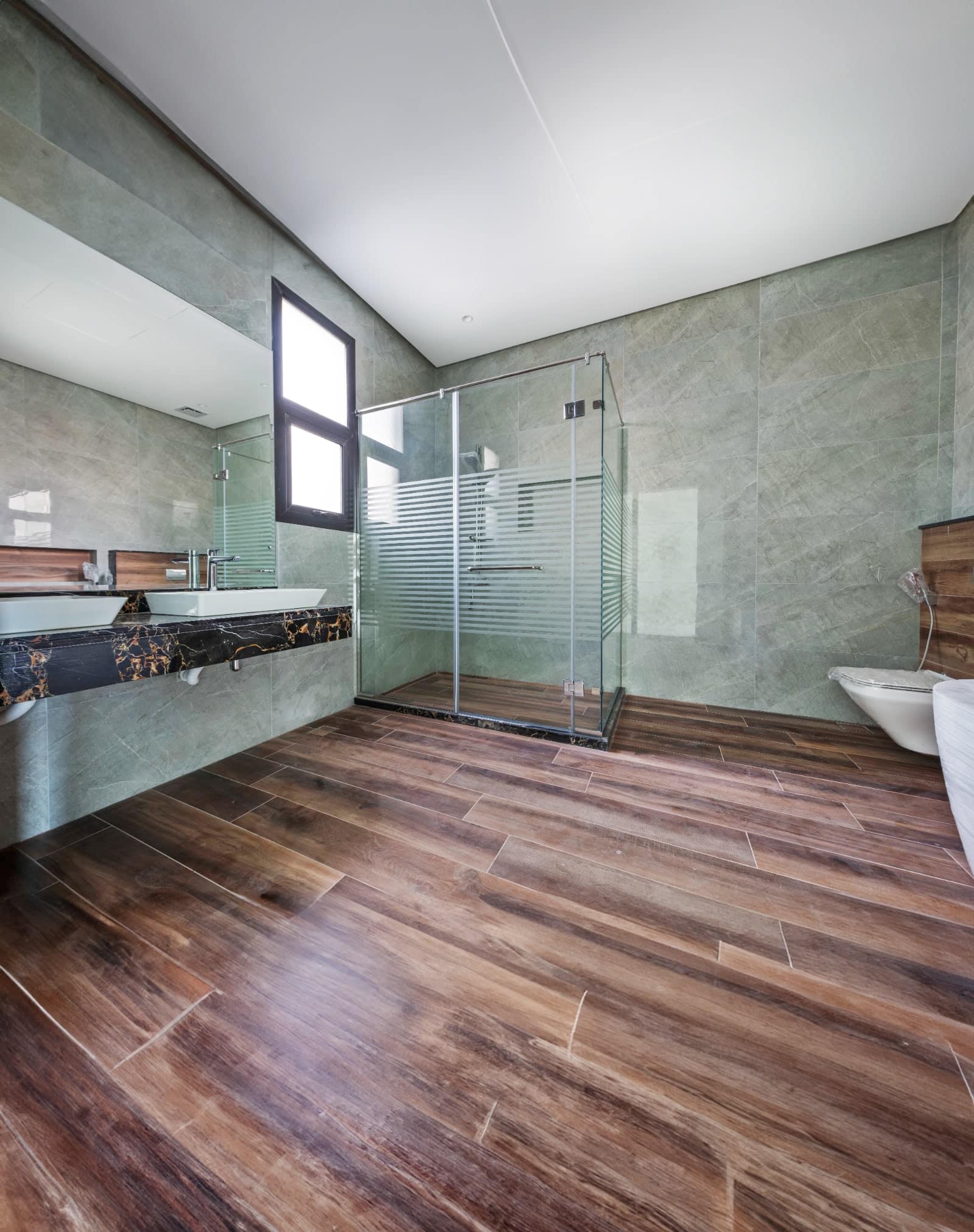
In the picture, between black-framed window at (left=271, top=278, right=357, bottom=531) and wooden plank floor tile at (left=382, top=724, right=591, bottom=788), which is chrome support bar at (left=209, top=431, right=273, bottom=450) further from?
wooden plank floor tile at (left=382, top=724, right=591, bottom=788)

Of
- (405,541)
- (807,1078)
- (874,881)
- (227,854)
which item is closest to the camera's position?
(807,1078)

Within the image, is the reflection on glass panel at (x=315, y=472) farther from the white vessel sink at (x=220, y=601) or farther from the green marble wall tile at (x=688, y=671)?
the green marble wall tile at (x=688, y=671)

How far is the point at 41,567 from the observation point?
51.1 inches

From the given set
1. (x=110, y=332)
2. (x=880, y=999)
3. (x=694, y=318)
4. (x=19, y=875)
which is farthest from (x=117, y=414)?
(x=694, y=318)

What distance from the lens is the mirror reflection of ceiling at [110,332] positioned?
1307 millimetres

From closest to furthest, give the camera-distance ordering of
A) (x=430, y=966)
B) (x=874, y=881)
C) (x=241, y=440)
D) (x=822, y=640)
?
(x=430, y=966) → (x=874, y=881) → (x=241, y=440) → (x=822, y=640)

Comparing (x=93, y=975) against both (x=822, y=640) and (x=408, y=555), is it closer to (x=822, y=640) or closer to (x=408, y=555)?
(x=408, y=555)

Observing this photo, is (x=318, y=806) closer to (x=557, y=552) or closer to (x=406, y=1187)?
(x=406, y=1187)

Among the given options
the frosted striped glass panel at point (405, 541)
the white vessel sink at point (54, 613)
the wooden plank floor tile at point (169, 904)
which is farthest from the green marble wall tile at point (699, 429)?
the wooden plank floor tile at point (169, 904)

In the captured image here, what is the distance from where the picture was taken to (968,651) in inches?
73.9

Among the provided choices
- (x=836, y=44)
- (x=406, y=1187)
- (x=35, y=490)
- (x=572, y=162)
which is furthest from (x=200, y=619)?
(x=836, y=44)

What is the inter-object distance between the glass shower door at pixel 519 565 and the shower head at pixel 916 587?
1761mm

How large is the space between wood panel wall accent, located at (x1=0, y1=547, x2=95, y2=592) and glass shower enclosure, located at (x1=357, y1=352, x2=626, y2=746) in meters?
1.40

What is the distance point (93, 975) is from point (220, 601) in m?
1.02
